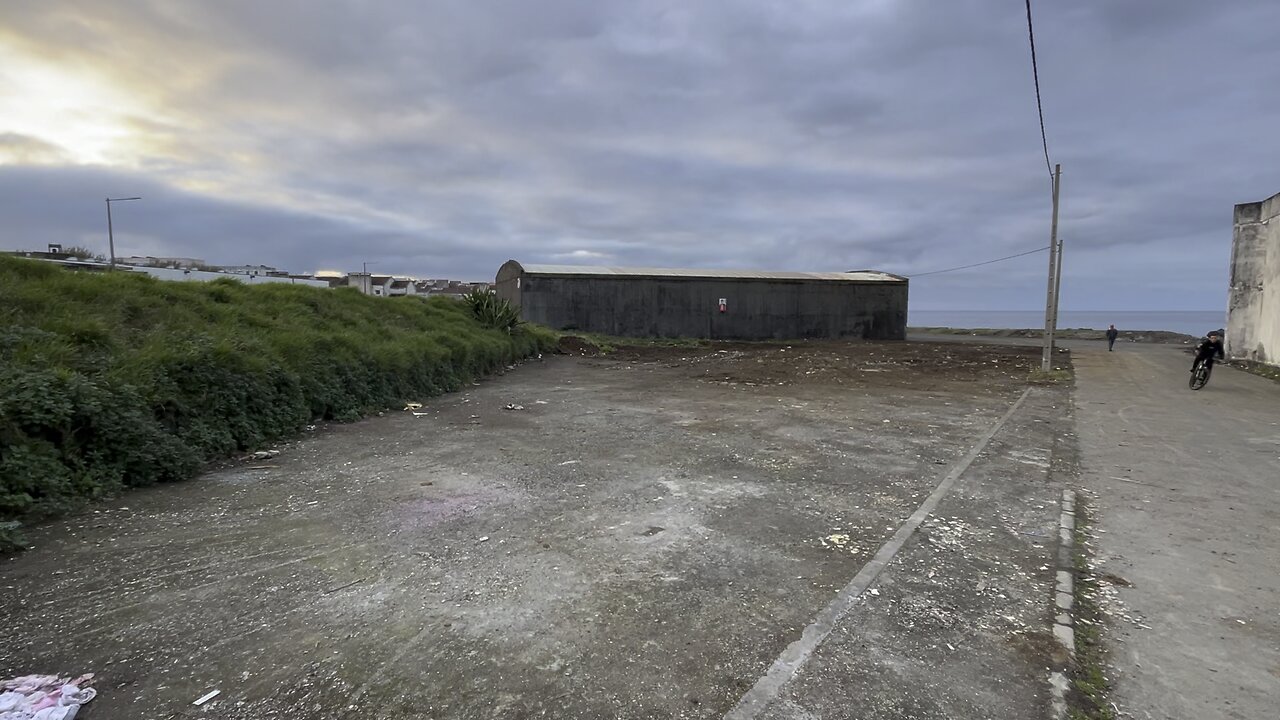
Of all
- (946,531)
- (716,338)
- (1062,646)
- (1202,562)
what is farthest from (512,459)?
(716,338)

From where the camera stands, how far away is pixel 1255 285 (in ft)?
68.0

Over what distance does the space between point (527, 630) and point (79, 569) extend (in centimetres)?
291

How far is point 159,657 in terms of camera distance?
9.34 feet

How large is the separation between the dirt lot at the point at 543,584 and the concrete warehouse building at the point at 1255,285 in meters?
18.3

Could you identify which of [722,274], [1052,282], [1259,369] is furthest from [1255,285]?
[722,274]

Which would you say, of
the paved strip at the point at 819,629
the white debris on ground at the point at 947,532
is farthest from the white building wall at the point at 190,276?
the white debris on ground at the point at 947,532

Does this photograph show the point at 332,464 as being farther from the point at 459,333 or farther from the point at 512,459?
the point at 459,333

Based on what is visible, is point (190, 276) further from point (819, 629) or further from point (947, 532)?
point (819, 629)

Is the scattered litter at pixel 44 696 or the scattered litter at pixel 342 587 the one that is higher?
the scattered litter at pixel 44 696

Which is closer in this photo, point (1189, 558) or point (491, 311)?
point (1189, 558)

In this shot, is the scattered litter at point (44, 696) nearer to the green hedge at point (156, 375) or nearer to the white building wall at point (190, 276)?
the green hedge at point (156, 375)

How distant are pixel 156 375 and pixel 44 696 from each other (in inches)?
177

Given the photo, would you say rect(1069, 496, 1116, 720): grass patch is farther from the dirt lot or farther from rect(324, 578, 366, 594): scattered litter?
rect(324, 578, 366, 594): scattered litter

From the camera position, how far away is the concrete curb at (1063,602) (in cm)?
271
